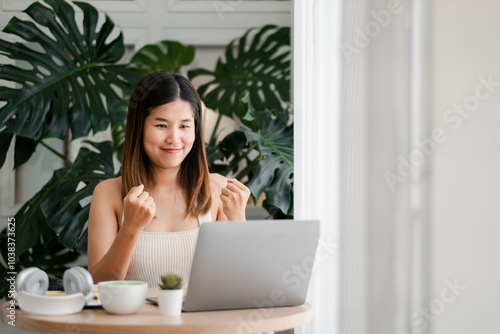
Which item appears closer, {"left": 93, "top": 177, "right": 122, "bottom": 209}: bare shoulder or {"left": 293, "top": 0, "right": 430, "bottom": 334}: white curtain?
{"left": 293, "top": 0, "right": 430, "bottom": 334}: white curtain

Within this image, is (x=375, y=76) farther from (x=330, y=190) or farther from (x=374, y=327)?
(x=374, y=327)

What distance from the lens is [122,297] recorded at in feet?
3.81

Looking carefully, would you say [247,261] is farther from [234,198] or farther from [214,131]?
[214,131]

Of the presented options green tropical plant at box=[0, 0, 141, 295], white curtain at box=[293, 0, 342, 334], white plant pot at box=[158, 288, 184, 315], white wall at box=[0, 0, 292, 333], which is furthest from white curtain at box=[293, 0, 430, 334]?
white wall at box=[0, 0, 292, 333]

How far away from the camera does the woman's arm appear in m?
1.45

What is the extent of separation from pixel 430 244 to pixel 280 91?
2015 mm

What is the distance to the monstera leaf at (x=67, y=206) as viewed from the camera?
2.40 metres

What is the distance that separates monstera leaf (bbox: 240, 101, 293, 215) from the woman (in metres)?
0.42

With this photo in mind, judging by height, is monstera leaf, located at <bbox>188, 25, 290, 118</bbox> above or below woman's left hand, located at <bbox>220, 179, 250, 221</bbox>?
above

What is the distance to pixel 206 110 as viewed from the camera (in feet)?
10.4

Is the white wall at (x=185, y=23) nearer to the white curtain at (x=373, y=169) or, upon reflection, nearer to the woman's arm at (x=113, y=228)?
the woman's arm at (x=113, y=228)

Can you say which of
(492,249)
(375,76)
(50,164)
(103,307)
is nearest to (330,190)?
(375,76)

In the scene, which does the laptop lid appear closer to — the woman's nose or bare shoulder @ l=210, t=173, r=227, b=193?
the woman's nose

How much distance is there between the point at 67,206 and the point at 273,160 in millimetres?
867
